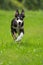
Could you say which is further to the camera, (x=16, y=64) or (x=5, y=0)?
(x=5, y=0)

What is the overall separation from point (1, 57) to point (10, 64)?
142cm

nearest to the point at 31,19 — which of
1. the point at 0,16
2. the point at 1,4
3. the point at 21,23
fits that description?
the point at 0,16

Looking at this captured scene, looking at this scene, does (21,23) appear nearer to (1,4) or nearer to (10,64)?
(10,64)

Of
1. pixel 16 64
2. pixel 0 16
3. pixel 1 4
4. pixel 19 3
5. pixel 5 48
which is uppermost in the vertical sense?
pixel 16 64

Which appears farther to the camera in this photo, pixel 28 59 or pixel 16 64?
pixel 28 59

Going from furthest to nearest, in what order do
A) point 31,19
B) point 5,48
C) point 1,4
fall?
point 1,4
point 31,19
point 5,48

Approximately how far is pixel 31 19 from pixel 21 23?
24481 mm

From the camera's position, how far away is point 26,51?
1553cm

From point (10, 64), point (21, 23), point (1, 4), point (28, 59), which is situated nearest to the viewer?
point (10, 64)

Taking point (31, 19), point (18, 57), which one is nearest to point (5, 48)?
point (18, 57)

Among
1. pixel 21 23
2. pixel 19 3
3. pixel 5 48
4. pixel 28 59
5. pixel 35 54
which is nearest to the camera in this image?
pixel 28 59

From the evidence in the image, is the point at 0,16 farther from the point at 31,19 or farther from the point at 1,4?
the point at 1,4

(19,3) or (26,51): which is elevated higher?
(26,51)

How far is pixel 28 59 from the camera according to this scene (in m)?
13.5
